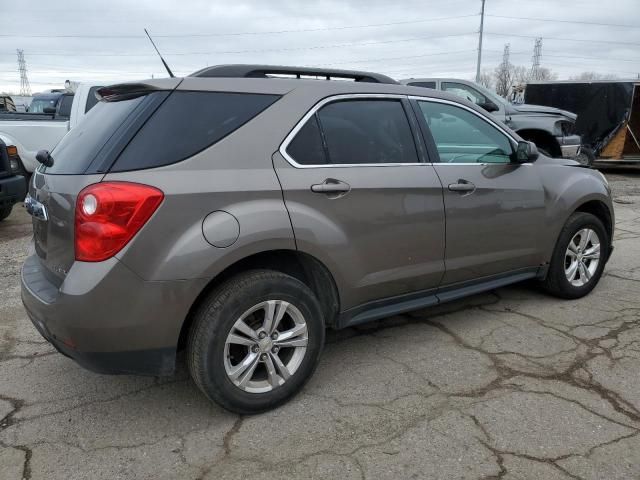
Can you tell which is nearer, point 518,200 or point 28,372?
point 28,372

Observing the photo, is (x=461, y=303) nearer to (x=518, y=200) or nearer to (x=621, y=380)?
(x=518, y=200)

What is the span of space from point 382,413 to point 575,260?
2493mm

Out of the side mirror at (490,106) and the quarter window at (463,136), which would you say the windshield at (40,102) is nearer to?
the side mirror at (490,106)

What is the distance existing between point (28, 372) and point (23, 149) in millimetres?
6614

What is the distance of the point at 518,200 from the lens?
3.90 meters

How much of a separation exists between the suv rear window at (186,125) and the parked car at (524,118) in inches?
320

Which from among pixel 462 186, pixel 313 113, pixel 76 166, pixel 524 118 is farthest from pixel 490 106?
pixel 76 166

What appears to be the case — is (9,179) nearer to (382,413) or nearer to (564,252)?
(382,413)

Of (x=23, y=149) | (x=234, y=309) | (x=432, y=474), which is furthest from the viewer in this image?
(x=23, y=149)

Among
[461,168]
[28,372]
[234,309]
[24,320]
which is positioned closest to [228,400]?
[234,309]

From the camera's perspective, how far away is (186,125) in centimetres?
270

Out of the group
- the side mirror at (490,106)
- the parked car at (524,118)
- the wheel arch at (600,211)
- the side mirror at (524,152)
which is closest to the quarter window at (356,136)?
the side mirror at (524,152)

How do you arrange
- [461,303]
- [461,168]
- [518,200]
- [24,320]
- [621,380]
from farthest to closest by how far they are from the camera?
[461,303], [24,320], [518,200], [461,168], [621,380]

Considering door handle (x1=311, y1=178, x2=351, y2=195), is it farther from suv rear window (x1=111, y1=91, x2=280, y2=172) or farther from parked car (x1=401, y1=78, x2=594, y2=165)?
parked car (x1=401, y1=78, x2=594, y2=165)
